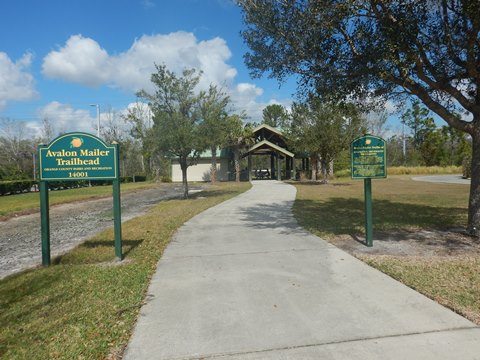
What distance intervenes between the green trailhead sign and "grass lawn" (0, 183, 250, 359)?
13.1 feet

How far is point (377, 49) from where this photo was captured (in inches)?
258

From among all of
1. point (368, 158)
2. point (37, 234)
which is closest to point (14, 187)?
point (37, 234)

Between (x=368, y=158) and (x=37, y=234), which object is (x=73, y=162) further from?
(x=368, y=158)

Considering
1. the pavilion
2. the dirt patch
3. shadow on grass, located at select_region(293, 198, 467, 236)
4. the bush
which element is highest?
the pavilion

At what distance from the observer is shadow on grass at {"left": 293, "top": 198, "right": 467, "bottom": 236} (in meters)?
8.71

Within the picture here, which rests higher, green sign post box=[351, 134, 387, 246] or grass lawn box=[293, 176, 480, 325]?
green sign post box=[351, 134, 387, 246]

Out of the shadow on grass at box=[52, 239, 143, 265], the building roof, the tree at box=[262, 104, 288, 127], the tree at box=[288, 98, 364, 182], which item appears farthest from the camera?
the tree at box=[262, 104, 288, 127]

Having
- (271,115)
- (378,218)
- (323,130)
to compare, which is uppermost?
(271,115)

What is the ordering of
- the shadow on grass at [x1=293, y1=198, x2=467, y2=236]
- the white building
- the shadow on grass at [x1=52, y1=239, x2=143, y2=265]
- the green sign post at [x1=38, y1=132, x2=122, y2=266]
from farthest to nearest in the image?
the white building, the shadow on grass at [x1=293, y1=198, x2=467, y2=236], the shadow on grass at [x1=52, y1=239, x2=143, y2=265], the green sign post at [x1=38, y1=132, x2=122, y2=266]

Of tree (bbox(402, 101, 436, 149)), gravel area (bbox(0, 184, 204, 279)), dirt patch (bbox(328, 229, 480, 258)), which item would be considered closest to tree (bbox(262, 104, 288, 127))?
tree (bbox(402, 101, 436, 149))

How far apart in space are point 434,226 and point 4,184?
92.6 ft

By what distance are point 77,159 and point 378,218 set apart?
794 cm

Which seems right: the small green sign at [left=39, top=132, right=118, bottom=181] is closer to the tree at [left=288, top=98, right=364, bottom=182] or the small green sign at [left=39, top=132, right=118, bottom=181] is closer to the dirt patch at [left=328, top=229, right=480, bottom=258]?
the dirt patch at [left=328, top=229, right=480, bottom=258]

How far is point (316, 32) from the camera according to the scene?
7035 mm
